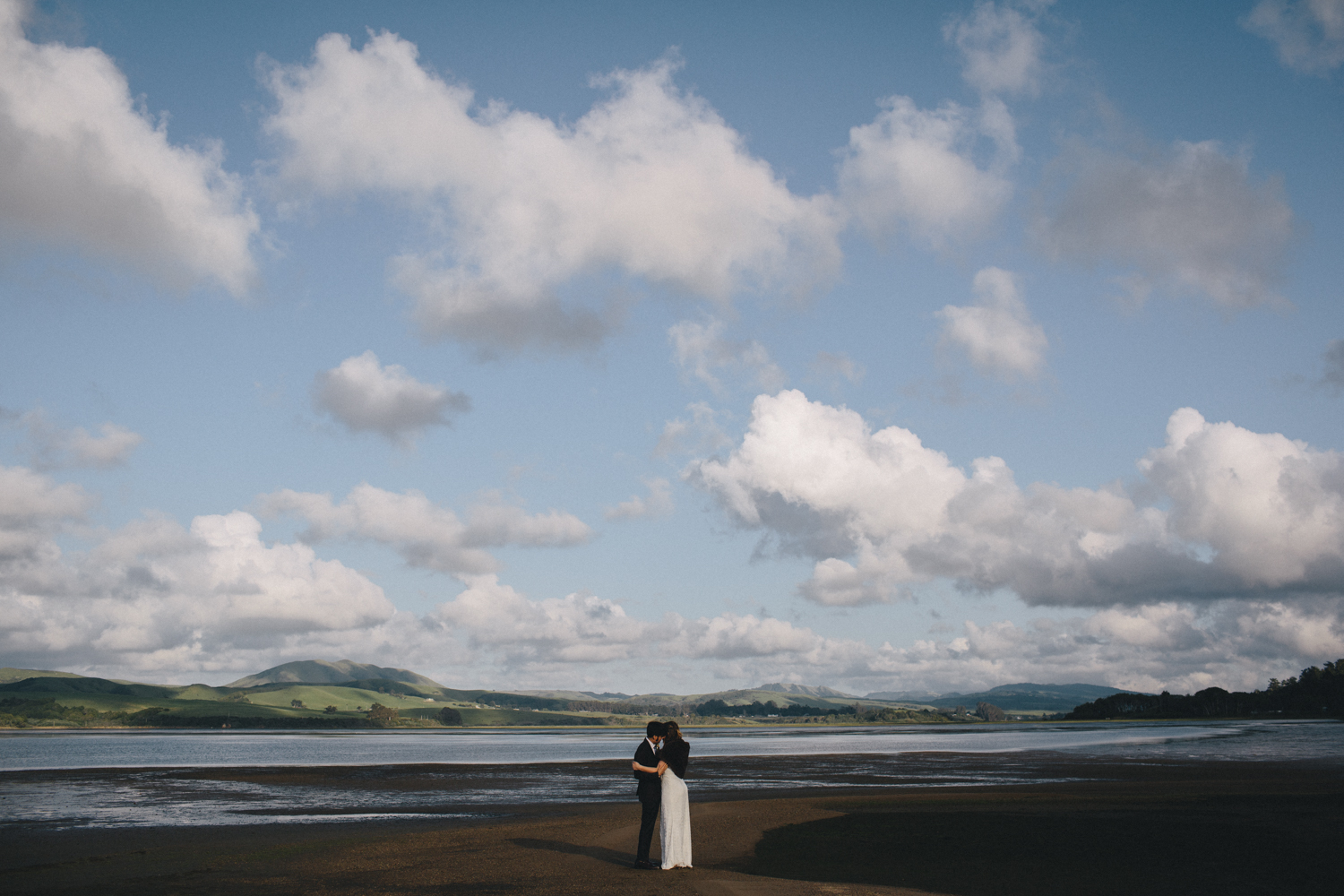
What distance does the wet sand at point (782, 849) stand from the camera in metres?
16.9

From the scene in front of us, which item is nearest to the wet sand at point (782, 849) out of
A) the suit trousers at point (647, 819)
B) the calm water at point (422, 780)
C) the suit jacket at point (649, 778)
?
the suit trousers at point (647, 819)

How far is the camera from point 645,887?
623 inches

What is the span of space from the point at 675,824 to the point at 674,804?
50cm

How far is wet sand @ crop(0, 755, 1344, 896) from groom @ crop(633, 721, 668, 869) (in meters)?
0.53

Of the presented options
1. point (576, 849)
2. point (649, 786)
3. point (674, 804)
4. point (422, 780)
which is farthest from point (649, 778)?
point (422, 780)

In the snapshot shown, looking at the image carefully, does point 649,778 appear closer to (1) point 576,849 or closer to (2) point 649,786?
(2) point 649,786

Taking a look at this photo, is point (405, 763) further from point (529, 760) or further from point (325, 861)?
point (325, 861)

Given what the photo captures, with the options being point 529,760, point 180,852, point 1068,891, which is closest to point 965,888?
point 1068,891

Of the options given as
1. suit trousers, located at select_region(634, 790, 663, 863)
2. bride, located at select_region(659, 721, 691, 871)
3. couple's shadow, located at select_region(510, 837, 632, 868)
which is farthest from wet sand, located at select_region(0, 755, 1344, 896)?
bride, located at select_region(659, 721, 691, 871)

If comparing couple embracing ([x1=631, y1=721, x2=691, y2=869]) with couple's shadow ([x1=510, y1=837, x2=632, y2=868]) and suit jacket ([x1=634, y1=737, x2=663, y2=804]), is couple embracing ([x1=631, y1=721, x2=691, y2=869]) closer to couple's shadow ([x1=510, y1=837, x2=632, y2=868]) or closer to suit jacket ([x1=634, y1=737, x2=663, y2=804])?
suit jacket ([x1=634, y1=737, x2=663, y2=804])

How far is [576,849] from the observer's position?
21.5m

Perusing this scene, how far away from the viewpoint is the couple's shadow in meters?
19.7

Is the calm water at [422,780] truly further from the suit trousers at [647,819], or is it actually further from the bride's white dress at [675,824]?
the bride's white dress at [675,824]

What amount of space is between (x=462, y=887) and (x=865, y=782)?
3564 centimetres
